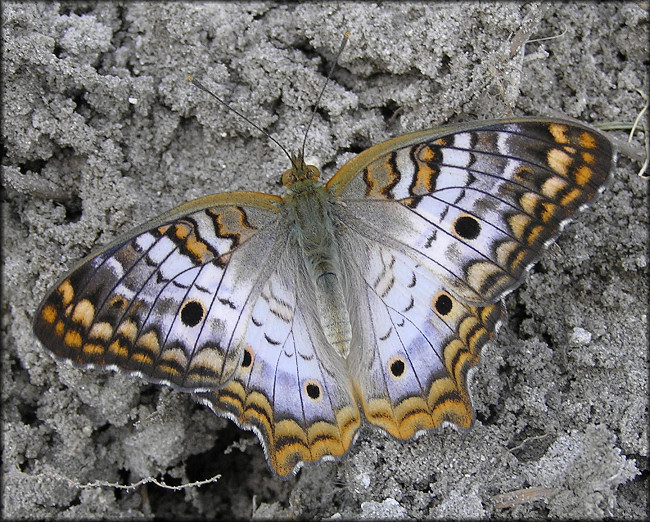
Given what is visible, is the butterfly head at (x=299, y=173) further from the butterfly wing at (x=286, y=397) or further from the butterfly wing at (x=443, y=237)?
the butterfly wing at (x=286, y=397)

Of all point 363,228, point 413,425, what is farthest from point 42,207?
point 413,425

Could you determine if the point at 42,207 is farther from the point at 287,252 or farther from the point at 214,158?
the point at 287,252

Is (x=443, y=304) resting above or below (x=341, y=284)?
above

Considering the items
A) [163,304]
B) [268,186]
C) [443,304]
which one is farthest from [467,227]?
[163,304]

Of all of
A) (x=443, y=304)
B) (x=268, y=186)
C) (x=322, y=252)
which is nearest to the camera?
(x=443, y=304)

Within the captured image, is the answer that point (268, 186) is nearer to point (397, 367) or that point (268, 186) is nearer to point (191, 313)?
point (191, 313)
